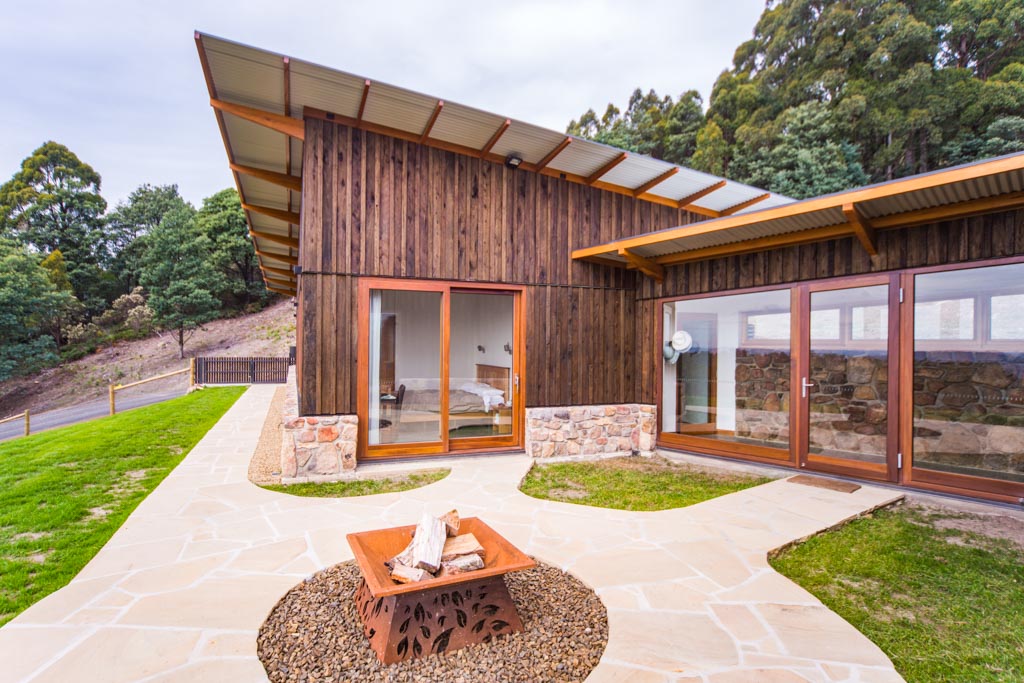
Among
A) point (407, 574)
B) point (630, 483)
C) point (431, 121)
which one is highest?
point (431, 121)

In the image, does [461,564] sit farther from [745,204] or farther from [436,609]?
[745,204]

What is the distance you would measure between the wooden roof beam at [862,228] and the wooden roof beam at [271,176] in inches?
281

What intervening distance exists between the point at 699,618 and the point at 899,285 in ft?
13.9

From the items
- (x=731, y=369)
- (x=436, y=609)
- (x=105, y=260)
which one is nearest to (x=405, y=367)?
(x=436, y=609)

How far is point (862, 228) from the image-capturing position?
4.60m

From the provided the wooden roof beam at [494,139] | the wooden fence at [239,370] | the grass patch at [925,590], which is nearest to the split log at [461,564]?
the grass patch at [925,590]

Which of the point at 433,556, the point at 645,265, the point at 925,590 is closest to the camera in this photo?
the point at 433,556

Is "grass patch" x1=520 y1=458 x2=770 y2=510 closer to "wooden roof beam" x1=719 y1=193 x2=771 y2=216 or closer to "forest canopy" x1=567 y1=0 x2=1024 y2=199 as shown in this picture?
"wooden roof beam" x1=719 y1=193 x2=771 y2=216

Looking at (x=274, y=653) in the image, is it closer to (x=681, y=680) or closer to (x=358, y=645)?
(x=358, y=645)

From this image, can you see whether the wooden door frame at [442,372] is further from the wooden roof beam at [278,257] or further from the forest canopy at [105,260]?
the forest canopy at [105,260]

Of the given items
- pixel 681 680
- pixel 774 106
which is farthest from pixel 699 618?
pixel 774 106

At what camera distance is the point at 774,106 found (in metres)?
19.2

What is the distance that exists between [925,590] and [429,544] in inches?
116

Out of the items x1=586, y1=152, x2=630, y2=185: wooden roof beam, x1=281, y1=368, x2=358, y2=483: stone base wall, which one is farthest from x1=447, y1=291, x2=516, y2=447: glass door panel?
x1=586, y1=152, x2=630, y2=185: wooden roof beam
